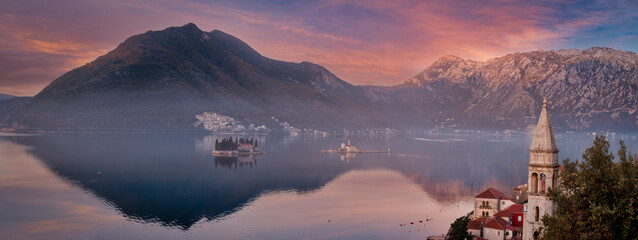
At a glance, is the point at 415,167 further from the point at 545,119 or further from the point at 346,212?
the point at 545,119

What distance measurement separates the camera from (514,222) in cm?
5903

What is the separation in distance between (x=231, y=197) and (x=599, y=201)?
290ft

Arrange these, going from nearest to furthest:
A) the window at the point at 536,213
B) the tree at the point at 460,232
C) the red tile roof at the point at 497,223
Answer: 1. the window at the point at 536,213
2. the red tile roof at the point at 497,223
3. the tree at the point at 460,232

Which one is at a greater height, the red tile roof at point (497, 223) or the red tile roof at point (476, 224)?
the red tile roof at point (497, 223)

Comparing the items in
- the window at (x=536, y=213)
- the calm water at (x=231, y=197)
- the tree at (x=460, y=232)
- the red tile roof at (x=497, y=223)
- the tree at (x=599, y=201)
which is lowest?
the calm water at (x=231, y=197)

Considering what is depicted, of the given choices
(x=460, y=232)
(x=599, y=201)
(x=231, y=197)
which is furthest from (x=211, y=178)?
(x=599, y=201)

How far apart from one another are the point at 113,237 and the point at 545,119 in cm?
6021

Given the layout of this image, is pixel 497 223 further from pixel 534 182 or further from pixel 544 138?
pixel 544 138

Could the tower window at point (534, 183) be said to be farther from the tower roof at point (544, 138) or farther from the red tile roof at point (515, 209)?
the red tile roof at point (515, 209)

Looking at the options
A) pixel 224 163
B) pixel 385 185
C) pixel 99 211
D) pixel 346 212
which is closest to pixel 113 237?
pixel 99 211

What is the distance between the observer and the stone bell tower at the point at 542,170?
37.8m

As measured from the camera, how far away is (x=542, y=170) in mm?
38125

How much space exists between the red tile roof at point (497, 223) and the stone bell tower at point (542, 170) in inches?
716

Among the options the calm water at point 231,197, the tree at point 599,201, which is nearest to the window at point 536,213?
the tree at point 599,201
